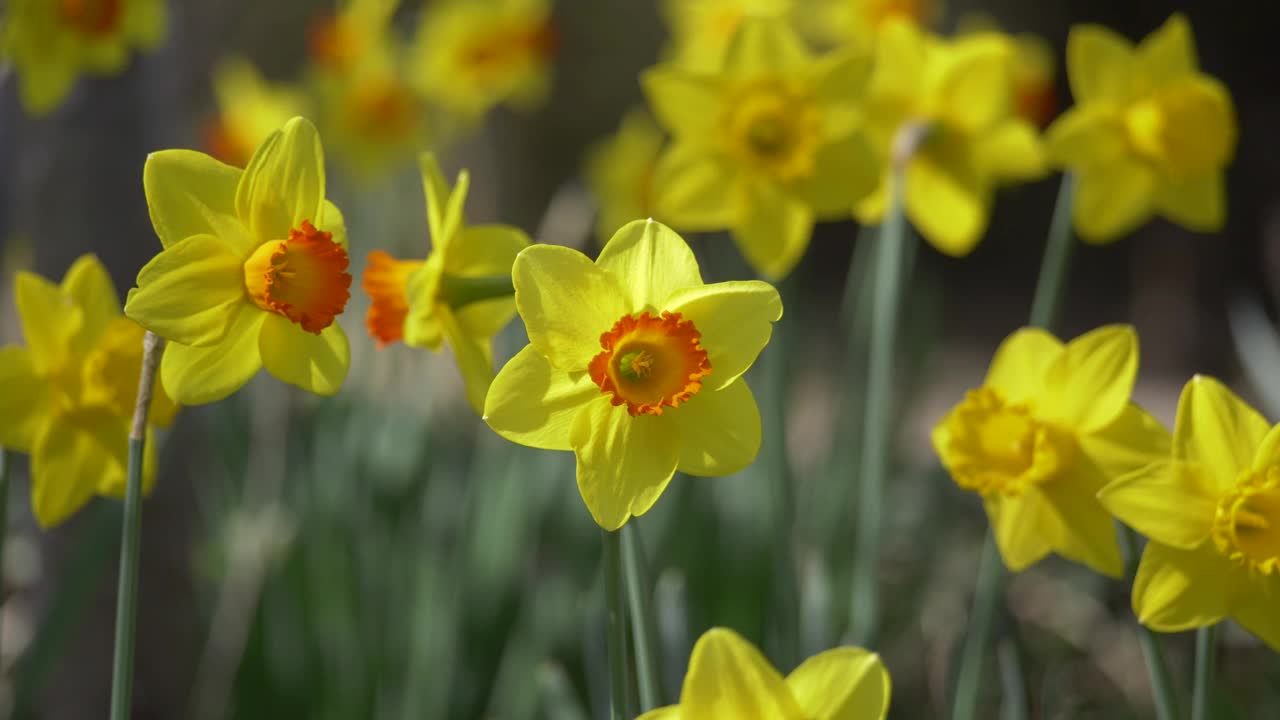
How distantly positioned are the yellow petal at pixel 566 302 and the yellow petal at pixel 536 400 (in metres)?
0.01

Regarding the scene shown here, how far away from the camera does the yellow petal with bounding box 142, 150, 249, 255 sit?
775mm

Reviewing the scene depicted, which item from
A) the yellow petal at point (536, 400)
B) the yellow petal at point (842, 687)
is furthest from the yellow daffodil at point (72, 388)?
the yellow petal at point (842, 687)

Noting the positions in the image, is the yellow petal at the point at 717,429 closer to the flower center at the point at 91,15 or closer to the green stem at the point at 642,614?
the green stem at the point at 642,614

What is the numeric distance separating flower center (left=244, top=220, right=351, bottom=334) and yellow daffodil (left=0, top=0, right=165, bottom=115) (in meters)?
0.88

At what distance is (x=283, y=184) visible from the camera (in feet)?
2.62

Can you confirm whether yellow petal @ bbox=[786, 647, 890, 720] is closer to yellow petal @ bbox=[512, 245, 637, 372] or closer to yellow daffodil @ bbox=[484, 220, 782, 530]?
yellow daffodil @ bbox=[484, 220, 782, 530]

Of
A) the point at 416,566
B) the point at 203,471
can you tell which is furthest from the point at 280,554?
the point at 203,471

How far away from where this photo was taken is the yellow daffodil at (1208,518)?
812 mm

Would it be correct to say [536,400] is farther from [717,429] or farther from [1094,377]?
[1094,377]

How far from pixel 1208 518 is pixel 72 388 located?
947mm

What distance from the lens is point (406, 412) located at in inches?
100

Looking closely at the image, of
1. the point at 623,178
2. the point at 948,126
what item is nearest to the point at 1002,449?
the point at 948,126

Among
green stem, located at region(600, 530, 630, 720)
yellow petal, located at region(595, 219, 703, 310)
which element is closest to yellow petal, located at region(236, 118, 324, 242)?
yellow petal, located at region(595, 219, 703, 310)

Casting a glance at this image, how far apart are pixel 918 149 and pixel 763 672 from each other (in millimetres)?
1031
